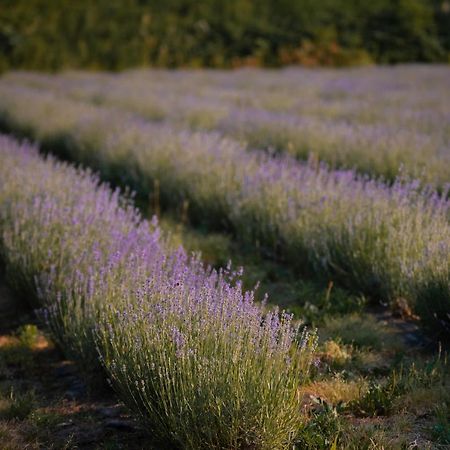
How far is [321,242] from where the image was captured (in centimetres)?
447

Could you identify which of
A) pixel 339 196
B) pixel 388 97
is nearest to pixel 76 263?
pixel 339 196

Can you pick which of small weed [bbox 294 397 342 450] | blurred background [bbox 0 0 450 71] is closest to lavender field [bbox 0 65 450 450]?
small weed [bbox 294 397 342 450]

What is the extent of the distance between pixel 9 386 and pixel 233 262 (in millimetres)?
2022

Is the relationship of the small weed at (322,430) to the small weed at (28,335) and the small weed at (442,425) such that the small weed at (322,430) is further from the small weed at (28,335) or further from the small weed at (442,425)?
the small weed at (28,335)

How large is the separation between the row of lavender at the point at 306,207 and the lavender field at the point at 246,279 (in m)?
0.02

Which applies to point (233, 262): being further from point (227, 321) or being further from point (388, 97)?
point (388, 97)

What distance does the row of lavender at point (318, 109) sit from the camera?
21.2 feet

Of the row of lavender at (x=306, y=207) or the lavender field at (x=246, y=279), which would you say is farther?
the row of lavender at (x=306, y=207)

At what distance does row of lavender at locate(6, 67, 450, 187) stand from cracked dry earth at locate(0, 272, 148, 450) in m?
2.42

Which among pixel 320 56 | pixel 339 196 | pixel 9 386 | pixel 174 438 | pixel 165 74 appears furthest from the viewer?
pixel 320 56

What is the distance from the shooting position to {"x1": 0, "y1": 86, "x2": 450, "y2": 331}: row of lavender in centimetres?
382

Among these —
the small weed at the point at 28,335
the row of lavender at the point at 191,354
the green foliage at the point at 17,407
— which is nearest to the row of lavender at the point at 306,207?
the row of lavender at the point at 191,354

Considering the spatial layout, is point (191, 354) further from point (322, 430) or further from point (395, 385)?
point (395, 385)

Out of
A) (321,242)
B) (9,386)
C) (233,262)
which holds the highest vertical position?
(321,242)
